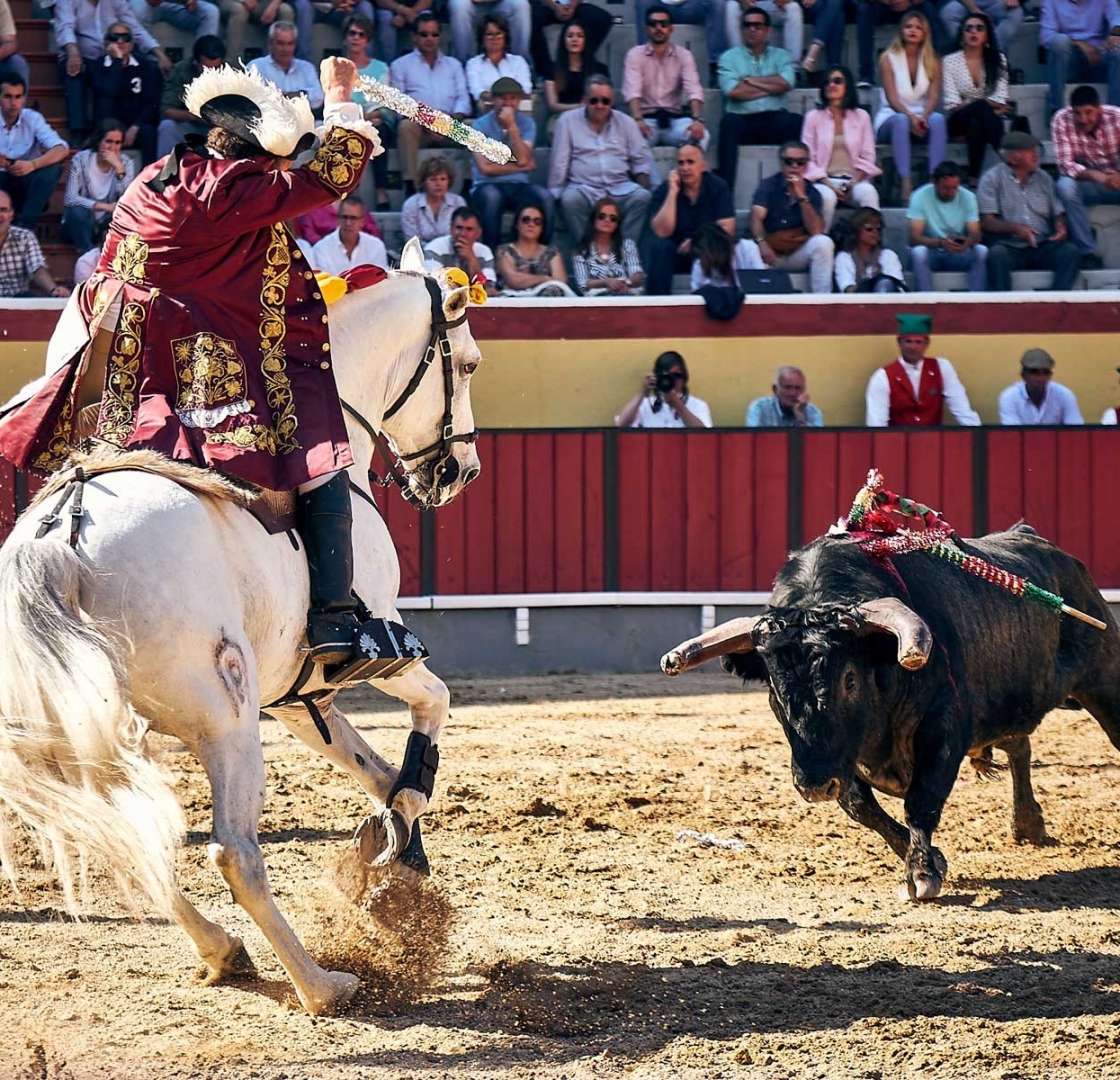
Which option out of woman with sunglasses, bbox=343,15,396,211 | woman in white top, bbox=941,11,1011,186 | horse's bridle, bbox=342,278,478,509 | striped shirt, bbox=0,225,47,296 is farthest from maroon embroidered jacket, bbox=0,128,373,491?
woman in white top, bbox=941,11,1011,186

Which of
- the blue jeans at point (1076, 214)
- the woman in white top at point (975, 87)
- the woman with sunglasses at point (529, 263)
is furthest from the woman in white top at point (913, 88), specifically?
the woman with sunglasses at point (529, 263)

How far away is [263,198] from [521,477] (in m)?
6.45

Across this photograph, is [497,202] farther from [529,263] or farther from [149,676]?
[149,676]

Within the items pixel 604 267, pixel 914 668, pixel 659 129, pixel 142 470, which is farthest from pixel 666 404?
pixel 142 470

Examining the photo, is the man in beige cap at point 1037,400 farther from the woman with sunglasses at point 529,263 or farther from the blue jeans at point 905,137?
the woman with sunglasses at point 529,263

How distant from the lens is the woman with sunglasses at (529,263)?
1136cm

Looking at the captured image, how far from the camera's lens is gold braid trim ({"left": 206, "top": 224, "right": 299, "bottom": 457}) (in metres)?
4.57

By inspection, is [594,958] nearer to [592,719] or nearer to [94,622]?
[94,622]

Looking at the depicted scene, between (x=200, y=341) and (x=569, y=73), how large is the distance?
836 cm

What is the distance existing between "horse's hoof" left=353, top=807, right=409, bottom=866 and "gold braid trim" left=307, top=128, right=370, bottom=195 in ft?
5.89

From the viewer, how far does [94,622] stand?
403cm

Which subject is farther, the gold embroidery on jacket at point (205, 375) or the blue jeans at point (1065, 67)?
the blue jeans at point (1065, 67)

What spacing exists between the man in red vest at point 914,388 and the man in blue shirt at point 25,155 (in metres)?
5.32

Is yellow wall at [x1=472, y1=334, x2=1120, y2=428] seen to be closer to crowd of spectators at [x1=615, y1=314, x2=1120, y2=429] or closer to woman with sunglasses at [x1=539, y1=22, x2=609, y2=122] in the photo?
crowd of spectators at [x1=615, y1=314, x2=1120, y2=429]
